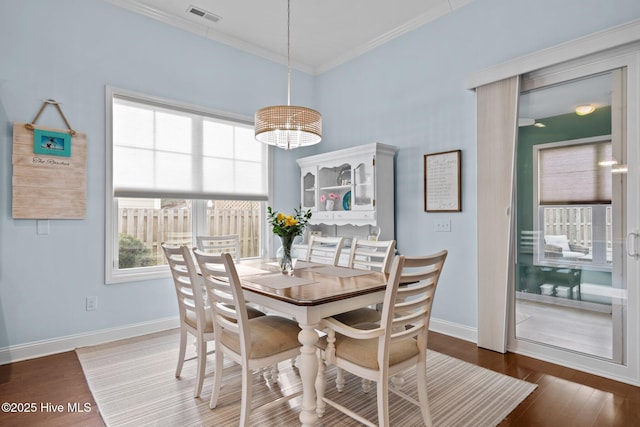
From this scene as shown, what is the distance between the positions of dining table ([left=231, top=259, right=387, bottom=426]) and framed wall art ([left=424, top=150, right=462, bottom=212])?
4.60 ft

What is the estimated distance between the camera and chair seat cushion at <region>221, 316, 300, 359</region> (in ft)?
6.11

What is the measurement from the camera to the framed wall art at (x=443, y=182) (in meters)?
3.34

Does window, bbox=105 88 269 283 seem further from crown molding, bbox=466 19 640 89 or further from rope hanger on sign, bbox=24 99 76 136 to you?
crown molding, bbox=466 19 640 89

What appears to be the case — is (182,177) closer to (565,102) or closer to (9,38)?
(9,38)

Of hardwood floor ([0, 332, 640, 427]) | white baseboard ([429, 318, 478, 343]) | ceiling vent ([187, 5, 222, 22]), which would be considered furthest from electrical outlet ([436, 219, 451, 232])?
ceiling vent ([187, 5, 222, 22])

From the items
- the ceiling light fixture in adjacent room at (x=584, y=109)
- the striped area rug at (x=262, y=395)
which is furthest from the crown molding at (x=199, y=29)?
the ceiling light fixture in adjacent room at (x=584, y=109)

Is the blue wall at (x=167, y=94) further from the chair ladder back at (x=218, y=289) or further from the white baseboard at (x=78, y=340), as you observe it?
the chair ladder back at (x=218, y=289)

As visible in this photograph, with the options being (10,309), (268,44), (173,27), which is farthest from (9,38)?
(268,44)

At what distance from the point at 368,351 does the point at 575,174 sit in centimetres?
213

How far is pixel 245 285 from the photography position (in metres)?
2.07

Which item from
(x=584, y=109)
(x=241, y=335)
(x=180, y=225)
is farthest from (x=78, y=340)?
(x=584, y=109)

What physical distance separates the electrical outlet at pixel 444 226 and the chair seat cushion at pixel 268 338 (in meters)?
1.95

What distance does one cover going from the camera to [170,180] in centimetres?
364

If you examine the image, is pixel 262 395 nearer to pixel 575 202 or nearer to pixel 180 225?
pixel 180 225
